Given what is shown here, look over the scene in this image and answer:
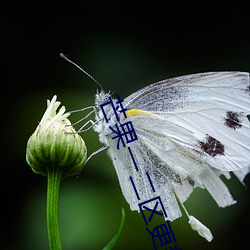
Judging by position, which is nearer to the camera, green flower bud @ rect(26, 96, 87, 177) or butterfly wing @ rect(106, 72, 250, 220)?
green flower bud @ rect(26, 96, 87, 177)

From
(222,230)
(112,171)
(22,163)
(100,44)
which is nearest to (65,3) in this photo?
(100,44)

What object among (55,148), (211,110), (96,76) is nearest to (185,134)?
(211,110)

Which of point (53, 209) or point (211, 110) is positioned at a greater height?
point (211, 110)

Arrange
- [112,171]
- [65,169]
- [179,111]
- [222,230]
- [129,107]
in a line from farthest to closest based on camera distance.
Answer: [222,230] → [112,171] → [179,111] → [129,107] → [65,169]

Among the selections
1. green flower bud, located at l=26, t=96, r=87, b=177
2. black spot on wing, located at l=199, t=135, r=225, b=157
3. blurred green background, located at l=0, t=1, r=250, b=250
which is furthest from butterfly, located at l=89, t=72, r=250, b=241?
blurred green background, located at l=0, t=1, r=250, b=250

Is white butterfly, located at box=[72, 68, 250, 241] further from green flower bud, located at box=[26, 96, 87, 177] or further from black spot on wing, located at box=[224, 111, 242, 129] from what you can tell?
green flower bud, located at box=[26, 96, 87, 177]

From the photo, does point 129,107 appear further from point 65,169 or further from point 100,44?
point 100,44

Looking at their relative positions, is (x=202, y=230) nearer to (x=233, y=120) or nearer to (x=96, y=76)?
(x=233, y=120)

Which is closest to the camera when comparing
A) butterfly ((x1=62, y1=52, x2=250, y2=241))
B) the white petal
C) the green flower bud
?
the green flower bud
